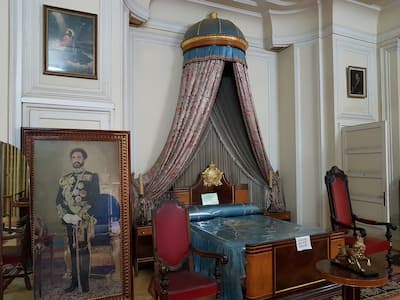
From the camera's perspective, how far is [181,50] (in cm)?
436

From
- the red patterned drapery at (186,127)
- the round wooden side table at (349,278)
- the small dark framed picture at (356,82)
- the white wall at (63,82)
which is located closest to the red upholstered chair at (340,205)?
the round wooden side table at (349,278)

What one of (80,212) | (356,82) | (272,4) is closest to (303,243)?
(80,212)

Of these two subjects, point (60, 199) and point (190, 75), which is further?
point (190, 75)

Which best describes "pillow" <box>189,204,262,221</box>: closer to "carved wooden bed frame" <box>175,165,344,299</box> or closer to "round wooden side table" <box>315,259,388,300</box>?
"carved wooden bed frame" <box>175,165,344,299</box>

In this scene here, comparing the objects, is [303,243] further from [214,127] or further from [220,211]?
[214,127]

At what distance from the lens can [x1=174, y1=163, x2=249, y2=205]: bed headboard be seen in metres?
4.17

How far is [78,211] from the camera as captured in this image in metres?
2.58

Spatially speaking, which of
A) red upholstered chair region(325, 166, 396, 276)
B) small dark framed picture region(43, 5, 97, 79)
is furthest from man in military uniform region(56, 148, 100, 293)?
red upholstered chair region(325, 166, 396, 276)

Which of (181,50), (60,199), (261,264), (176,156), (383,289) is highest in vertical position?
(181,50)

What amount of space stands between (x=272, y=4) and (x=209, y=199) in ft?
9.43

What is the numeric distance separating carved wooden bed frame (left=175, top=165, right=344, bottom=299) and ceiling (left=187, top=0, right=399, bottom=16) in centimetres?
319

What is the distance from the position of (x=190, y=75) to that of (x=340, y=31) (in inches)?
88.0

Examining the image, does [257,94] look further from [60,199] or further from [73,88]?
[60,199]

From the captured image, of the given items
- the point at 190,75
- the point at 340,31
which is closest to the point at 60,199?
the point at 190,75
